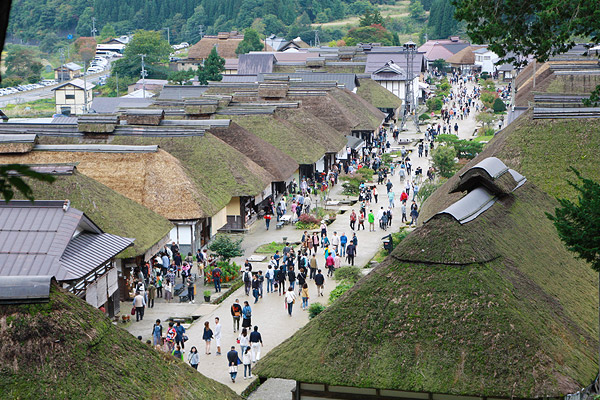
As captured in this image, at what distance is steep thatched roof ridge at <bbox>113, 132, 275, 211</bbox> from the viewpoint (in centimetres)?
3684

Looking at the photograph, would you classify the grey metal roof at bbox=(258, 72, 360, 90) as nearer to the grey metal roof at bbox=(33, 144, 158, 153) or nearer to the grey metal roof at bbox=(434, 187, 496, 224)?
the grey metal roof at bbox=(33, 144, 158, 153)

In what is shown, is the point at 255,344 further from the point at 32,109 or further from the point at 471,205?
the point at 32,109

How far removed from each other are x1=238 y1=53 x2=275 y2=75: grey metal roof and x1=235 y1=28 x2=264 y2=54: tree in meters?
34.6

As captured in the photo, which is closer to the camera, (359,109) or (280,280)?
(280,280)

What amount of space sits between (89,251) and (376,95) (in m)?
55.7

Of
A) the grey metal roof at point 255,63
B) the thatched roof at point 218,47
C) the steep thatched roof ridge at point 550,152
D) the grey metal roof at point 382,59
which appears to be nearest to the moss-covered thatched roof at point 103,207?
the steep thatched roof ridge at point 550,152

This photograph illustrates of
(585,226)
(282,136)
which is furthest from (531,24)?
(282,136)

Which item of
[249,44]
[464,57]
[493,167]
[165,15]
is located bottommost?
[464,57]

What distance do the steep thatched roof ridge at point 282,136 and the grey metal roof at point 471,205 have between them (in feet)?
88.5

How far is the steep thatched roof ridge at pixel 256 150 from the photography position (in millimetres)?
43219

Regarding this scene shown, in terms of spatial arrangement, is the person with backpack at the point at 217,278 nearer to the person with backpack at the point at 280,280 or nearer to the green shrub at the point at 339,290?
the person with backpack at the point at 280,280

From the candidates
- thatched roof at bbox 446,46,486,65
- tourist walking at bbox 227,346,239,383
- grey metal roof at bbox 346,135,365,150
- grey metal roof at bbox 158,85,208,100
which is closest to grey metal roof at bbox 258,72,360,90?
grey metal roof at bbox 158,85,208,100

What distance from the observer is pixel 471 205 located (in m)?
19.2

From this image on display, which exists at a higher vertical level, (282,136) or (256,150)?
(282,136)
